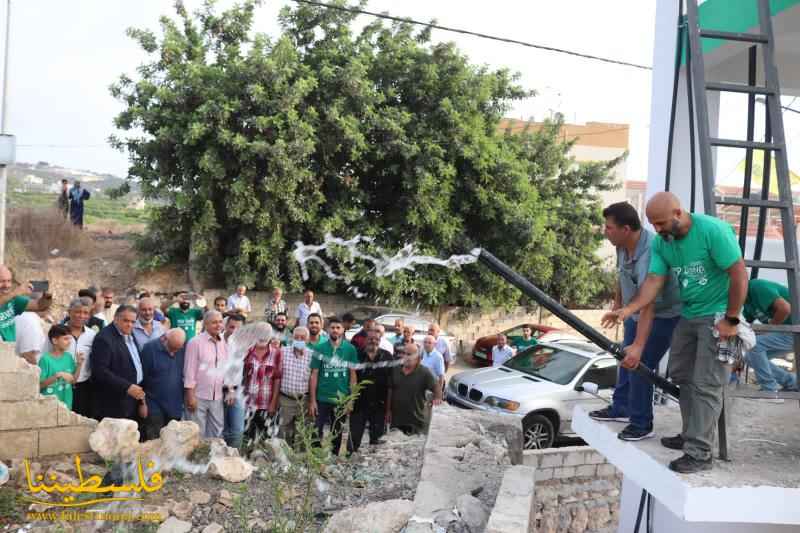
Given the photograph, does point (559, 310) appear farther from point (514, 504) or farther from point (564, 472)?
point (564, 472)

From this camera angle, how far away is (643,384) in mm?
5031

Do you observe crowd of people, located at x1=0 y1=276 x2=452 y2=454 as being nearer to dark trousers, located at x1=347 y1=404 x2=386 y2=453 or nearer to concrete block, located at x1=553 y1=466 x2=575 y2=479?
dark trousers, located at x1=347 y1=404 x2=386 y2=453

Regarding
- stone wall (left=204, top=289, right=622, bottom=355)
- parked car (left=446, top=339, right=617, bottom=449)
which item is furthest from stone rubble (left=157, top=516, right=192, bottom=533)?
stone wall (left=204, top=289, right=622, bottom=355)

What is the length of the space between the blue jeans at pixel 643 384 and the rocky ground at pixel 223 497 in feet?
6.84

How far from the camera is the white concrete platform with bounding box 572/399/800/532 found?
4.00 meters

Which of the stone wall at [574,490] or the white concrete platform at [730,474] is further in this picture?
the stone wall at [574,490]

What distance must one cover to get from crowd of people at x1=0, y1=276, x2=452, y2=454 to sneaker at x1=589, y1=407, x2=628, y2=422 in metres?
1.92

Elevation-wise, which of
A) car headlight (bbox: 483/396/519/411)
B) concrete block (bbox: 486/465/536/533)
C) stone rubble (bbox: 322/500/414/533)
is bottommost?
car headlight (bbox: 483/396/519/411)

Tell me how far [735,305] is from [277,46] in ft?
48.8

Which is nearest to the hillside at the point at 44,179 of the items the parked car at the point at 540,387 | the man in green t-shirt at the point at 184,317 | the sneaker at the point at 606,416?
the man in green t-shirt at the point at 184,317

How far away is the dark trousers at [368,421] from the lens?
8.26 metres

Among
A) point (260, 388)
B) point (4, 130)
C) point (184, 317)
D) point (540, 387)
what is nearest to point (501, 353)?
point (540, 387)

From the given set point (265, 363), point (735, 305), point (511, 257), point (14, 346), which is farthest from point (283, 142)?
point (735, 305)

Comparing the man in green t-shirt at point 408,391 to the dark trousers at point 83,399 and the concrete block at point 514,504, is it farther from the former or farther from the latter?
the dark trousers at point 83,399
